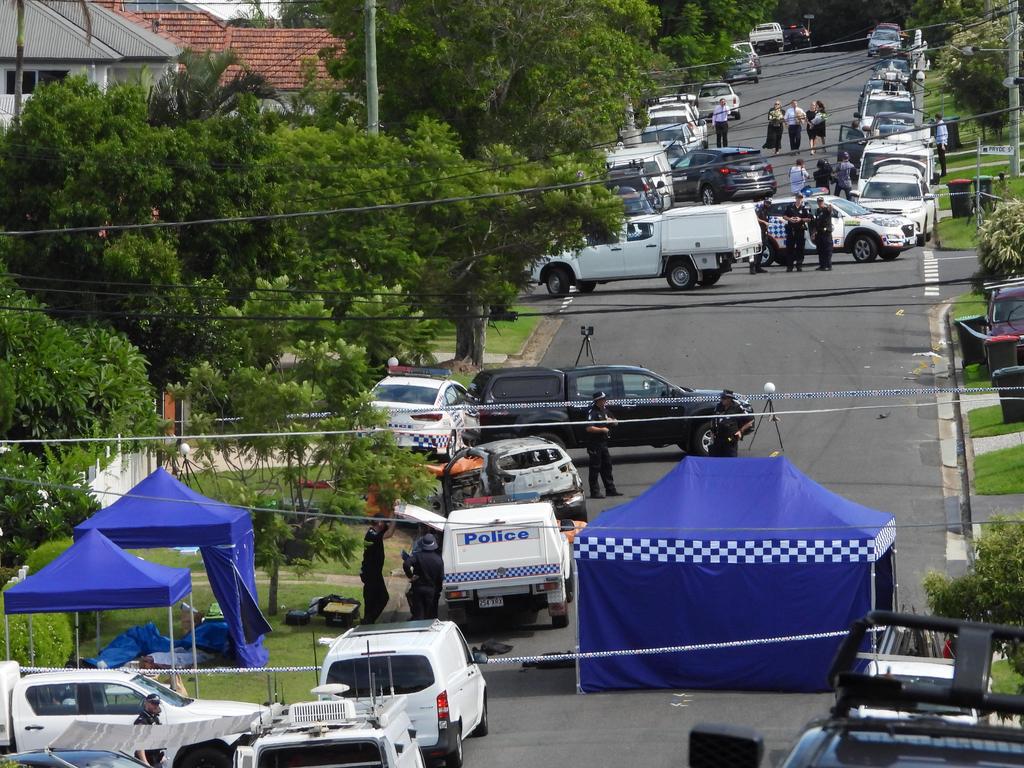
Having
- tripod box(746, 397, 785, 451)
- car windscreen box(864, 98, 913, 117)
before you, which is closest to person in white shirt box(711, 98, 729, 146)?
car windscreen box(864, 98, 913, 117)

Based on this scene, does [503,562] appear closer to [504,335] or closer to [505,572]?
[505,572]

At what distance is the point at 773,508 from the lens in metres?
18.2

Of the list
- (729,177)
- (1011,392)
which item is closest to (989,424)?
(1011,392)

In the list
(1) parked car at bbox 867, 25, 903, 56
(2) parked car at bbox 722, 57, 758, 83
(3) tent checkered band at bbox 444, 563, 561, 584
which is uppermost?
(1) parked car at bbox 867, 25, 903, 56

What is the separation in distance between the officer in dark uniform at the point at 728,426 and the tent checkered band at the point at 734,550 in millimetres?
7974

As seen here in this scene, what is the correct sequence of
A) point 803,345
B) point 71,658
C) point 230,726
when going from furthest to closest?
point 803,345, point 71,658, point 230,726

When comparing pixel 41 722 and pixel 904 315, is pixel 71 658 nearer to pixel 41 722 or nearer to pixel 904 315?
pixel 41 722

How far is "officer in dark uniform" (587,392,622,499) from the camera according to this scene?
26.5m

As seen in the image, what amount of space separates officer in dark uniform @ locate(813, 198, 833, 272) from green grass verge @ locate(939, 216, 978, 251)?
4297mm

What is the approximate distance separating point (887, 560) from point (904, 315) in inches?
794

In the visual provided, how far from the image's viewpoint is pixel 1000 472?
2592 cm

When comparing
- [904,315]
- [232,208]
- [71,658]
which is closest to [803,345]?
[904,315]

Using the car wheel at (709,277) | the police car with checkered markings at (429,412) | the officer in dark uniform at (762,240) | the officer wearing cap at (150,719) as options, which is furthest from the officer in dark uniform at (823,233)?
the officer wearing cap at (150,719)

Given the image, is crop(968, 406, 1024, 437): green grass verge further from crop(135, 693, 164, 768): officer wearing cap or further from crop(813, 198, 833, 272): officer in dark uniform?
crop(135, 693, 164, 768): officer wearing cap
